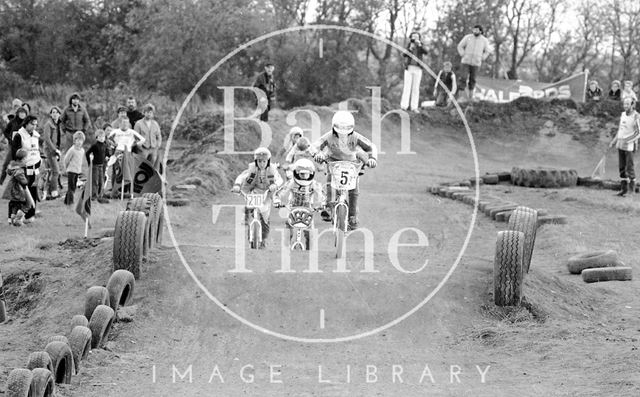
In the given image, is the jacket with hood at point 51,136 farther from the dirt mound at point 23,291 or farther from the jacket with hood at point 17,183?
the dirt mound at point 23,291

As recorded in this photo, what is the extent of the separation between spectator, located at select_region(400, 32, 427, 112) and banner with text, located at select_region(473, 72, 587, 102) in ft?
10.7

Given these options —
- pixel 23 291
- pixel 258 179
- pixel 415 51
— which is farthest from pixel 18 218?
pixel 415 51

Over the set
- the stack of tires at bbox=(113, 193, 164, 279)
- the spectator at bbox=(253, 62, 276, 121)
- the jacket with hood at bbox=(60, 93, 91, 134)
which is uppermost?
the spectator at bbox=(253, 62, 276, 121)

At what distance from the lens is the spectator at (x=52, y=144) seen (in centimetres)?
2142

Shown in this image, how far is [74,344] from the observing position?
34.1 ft

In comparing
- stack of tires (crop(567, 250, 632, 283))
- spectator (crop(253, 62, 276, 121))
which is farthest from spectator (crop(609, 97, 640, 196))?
spectator (crop(253, 62, 276, 121))

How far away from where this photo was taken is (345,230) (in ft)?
48.3

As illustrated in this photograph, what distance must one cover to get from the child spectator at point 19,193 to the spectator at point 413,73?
15141 millimetres

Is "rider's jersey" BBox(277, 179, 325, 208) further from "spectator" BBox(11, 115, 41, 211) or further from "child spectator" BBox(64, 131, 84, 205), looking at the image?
"child spectator" BBox(64, 131, 84, 205)

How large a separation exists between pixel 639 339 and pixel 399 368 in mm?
2983

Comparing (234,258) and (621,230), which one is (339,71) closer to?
(621,230)

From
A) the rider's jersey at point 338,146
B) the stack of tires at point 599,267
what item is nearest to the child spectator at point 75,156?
the rider's jersey at point 338,146

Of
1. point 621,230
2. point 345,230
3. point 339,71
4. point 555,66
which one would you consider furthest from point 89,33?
point 345,230

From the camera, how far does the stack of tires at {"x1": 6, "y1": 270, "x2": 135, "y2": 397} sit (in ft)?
28.2
